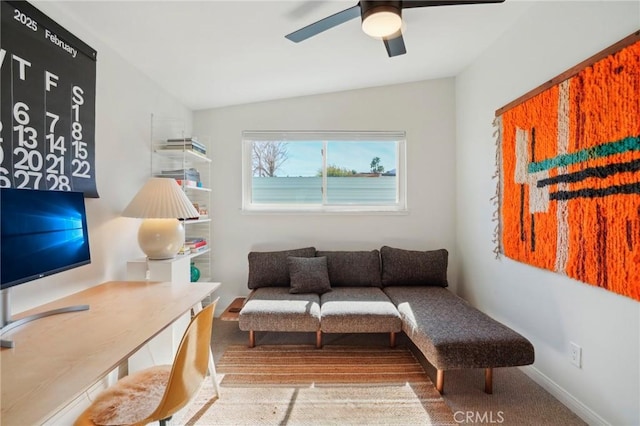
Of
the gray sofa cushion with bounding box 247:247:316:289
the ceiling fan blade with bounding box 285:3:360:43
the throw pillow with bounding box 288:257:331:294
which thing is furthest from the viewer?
the gray sofa cushion with bounding box 247:247:316:289

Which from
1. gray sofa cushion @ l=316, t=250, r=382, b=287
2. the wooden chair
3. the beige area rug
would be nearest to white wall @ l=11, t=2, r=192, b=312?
the wooden chair

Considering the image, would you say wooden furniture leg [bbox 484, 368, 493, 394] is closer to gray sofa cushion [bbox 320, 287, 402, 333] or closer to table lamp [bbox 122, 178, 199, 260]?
gray sofa cushion [bbox 320, 287, 402, 333]

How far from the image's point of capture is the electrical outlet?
175cm

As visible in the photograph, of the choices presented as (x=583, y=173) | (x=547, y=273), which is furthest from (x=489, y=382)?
(x=583, y=173)

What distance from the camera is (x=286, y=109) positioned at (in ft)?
10.8

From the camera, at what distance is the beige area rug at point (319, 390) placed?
5.70ft

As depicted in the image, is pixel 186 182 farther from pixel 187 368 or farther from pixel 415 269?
pixel 415 269

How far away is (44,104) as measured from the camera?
4.86 feet

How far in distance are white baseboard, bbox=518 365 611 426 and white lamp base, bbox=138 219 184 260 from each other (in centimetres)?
266

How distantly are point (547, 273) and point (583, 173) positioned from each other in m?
0.70

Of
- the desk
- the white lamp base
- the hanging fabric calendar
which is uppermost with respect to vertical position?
the hanging fabric calendar

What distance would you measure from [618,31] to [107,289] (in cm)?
305

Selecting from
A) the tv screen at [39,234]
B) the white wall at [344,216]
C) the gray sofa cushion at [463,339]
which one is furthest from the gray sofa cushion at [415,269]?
the tv screen at [39,234]

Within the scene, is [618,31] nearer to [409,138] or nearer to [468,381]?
[409,138]
